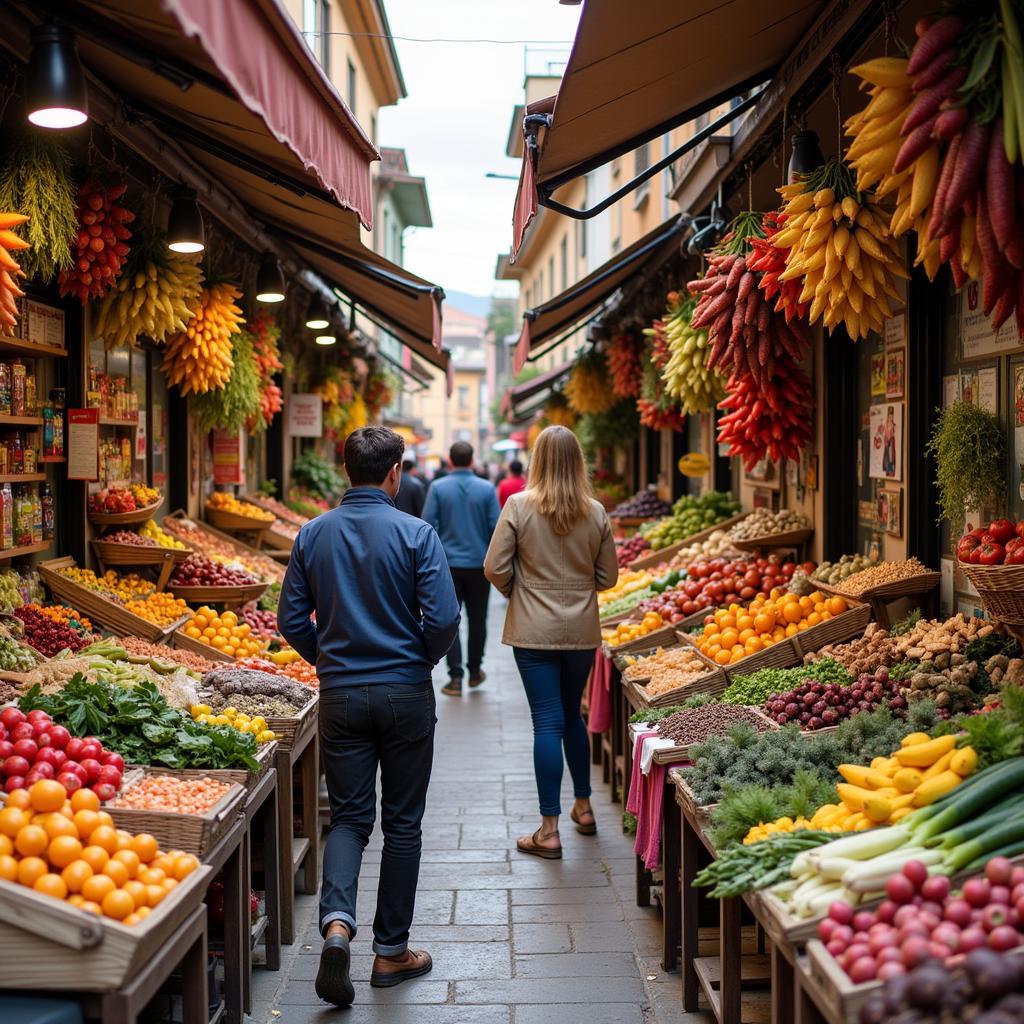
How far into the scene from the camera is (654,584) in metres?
8.71

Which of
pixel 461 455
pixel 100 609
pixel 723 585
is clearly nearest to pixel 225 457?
pixel 461 455

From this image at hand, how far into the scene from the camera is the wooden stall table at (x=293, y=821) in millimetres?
5133

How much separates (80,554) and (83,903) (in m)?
4.45

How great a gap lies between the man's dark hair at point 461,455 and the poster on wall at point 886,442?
171 inches

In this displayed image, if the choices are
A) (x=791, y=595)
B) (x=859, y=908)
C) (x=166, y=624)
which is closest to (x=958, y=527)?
(x=791, y=595)

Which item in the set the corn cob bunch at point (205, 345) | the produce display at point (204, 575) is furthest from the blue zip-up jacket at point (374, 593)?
the produce display at point (204, 575)

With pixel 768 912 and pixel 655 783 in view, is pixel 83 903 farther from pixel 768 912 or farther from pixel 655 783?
pixel 655 783

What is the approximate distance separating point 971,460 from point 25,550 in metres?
4.75

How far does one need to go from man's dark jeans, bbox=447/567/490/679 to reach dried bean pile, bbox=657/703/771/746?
490cm

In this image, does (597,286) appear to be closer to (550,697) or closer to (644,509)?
(644,509)

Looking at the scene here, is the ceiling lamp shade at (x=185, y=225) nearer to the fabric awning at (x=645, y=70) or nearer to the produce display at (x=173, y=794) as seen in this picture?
the fabric awning at (x=645, y=70)

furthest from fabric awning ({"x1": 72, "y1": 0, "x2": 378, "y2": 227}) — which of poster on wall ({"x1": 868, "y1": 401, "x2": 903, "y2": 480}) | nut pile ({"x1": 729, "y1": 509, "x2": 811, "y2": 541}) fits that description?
nut pile ({"x1": 729, "y1": 509, "x2": 811, "y2": 541})

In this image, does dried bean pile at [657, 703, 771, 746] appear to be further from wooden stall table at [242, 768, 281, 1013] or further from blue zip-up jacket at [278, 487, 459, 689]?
wooden stall table at [242, 768, 281, 1013]

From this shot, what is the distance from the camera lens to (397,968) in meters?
4.66
